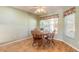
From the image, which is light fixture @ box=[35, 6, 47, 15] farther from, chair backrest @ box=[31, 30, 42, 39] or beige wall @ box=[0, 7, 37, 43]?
chair backrest @ box=[31, 30, 42, 39]

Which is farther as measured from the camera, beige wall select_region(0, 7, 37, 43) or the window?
the window

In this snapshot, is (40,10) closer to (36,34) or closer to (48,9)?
(48,9)

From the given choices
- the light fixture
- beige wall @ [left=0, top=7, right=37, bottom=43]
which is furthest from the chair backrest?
the light fixture

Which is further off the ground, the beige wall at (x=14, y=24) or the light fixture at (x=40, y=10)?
the light fixture at (x=40, y=10)

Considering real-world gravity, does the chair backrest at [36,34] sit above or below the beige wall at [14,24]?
below

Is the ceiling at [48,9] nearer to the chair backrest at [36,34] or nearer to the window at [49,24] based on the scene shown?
the window at [49,24]

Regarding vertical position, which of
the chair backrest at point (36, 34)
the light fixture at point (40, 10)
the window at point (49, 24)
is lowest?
the chair backrest at point (36, 34)

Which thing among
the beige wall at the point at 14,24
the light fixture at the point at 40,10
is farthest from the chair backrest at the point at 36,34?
the light fixture at the point at 40,10

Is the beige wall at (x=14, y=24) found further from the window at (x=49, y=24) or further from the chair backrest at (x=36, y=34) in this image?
the window at (x=49, y=24)

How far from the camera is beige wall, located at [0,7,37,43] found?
2.37m

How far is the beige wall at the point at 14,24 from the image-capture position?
7.77ft

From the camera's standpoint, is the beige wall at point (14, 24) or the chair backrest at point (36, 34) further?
the chair backrest at point (36, 34)
